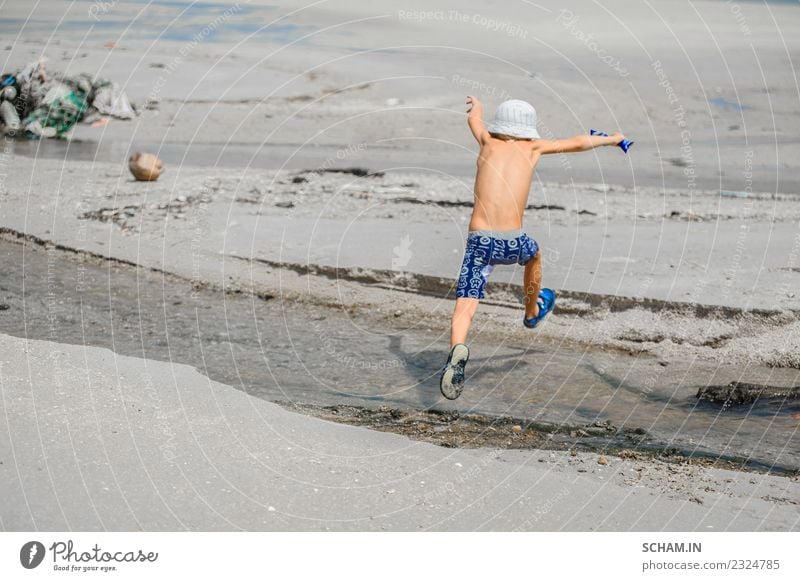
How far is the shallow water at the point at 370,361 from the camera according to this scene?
627cm

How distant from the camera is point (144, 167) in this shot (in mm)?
11953

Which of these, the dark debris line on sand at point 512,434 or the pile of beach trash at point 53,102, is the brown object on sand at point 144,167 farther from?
the dark debris line on sand at point 512,434

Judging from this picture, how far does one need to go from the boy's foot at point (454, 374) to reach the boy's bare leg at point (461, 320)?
67 millimetres

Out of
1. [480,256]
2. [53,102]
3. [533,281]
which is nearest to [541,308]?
[533,281]

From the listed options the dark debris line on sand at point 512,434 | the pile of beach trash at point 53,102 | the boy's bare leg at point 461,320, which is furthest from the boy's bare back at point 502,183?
the pile of beach trash at point 53,102

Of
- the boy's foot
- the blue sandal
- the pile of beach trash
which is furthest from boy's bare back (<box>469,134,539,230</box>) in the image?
the pile of beach trash

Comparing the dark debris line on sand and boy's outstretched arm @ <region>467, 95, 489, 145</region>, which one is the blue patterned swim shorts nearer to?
boy's outstretched arm @ <region>467, 95, 489, 145</region>

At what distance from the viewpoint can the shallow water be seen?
627 cm

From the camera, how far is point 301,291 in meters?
8.71

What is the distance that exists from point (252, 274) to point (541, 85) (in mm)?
11299

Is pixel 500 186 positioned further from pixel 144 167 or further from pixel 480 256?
pixel 144 167

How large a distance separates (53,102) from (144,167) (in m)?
5.62
